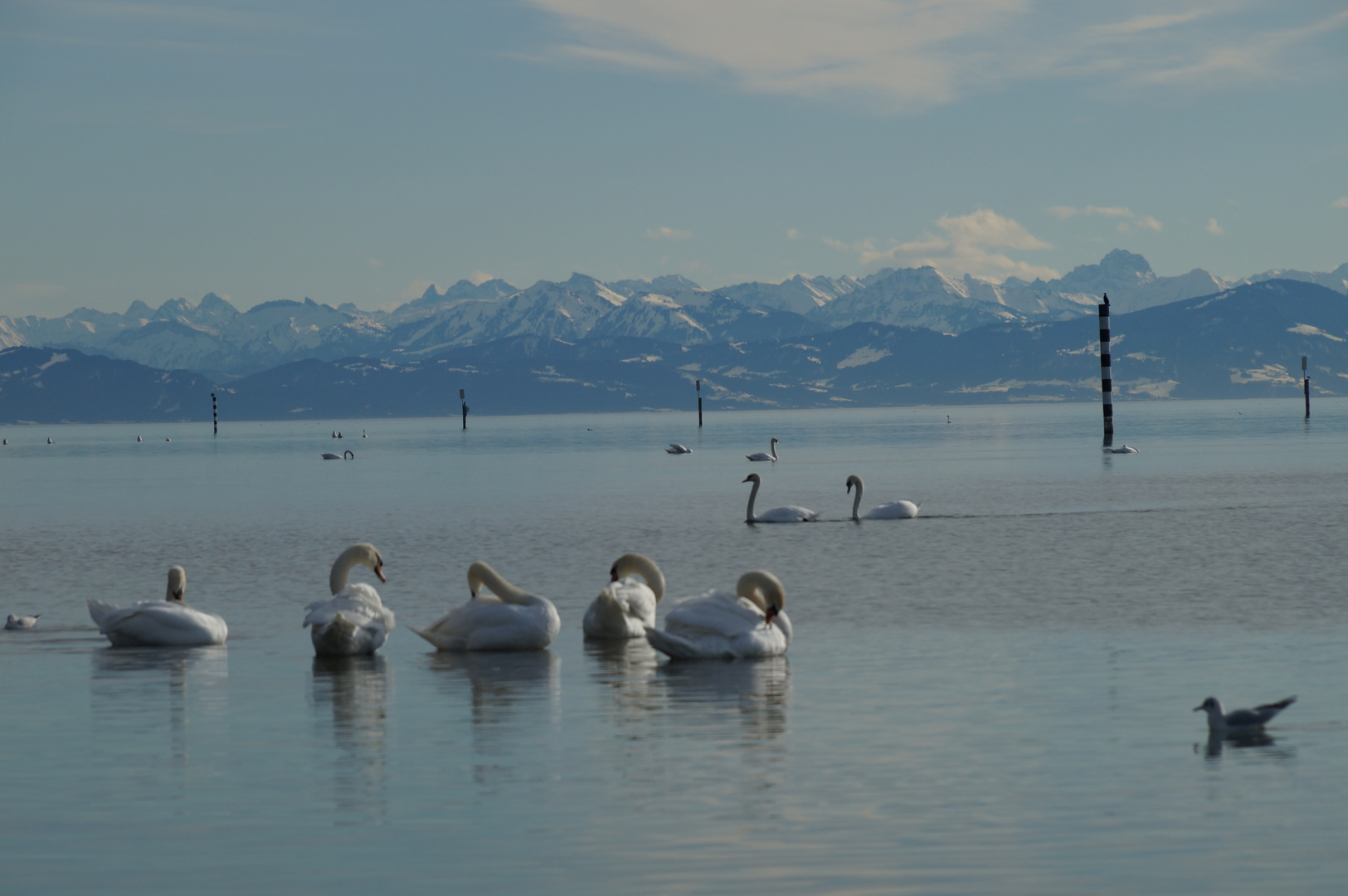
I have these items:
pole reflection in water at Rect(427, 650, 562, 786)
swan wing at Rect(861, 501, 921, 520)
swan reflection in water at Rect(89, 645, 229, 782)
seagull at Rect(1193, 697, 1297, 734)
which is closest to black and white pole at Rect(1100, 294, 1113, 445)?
swan wing at Rect(861, 501, 921, 520)

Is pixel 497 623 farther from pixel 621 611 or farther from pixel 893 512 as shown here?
pixel 893 512

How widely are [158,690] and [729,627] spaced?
715 centimetres

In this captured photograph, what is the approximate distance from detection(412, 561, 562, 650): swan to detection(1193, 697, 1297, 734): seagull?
31.8 ft

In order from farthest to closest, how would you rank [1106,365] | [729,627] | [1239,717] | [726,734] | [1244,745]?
[1106,365]
[729,627]
[726,734]
[1239,717]
[1244,745]

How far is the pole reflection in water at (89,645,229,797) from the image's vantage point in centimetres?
1482

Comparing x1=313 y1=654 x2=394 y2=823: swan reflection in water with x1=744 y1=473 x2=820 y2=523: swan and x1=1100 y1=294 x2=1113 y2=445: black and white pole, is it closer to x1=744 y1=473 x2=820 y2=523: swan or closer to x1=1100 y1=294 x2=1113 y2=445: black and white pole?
x1=744 y1=473 x2=820 y2=523: swan

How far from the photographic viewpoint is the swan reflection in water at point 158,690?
54.0 ft

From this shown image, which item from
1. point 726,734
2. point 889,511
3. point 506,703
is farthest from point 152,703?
point 889,511

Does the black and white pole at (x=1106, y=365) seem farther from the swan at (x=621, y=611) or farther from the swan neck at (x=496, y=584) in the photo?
the swan neck at (x=496, y=584)

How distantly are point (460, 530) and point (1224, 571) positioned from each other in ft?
74.9

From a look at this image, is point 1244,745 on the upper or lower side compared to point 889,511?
lower

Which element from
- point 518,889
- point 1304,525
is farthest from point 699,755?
point 1304,525

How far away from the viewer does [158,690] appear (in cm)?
1912

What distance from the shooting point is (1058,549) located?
36.5 meters
